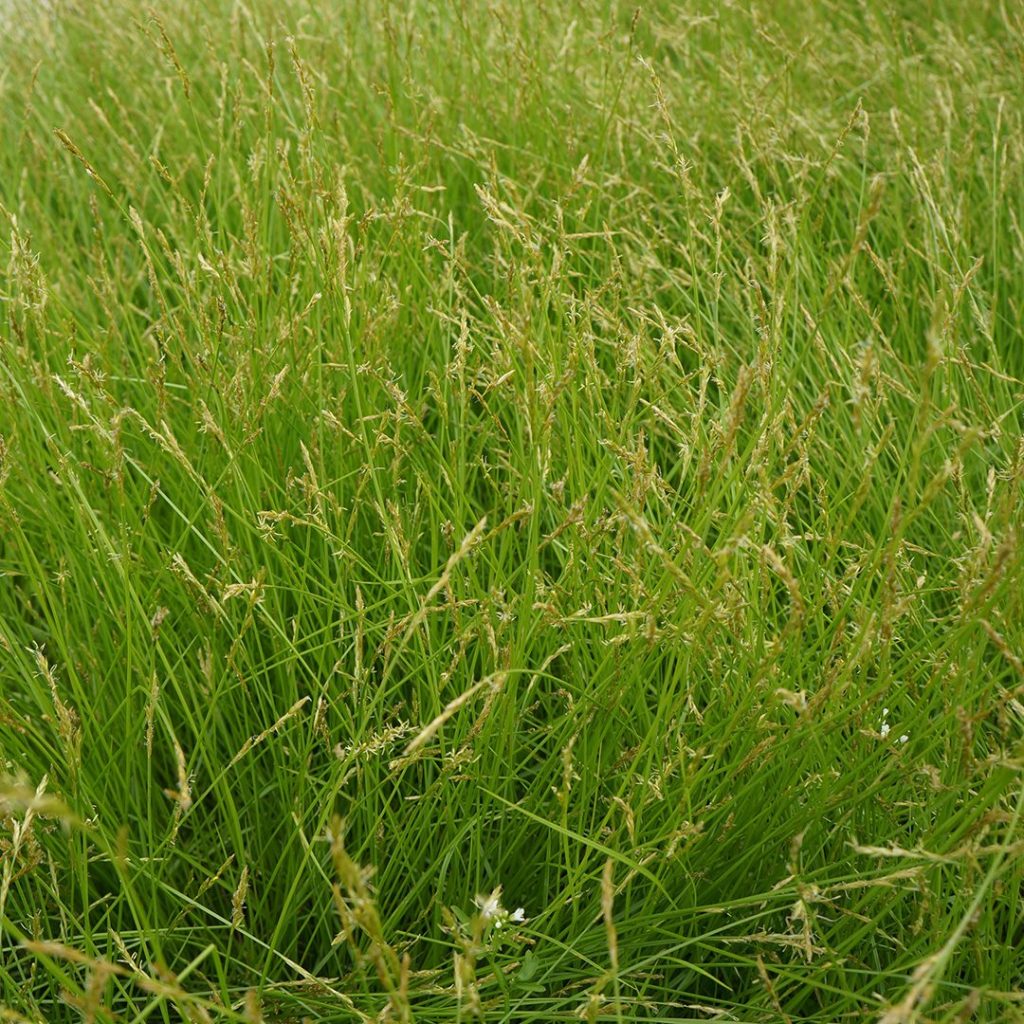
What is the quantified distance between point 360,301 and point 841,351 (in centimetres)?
78

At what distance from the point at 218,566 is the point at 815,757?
82 cm

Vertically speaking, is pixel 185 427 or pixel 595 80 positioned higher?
pixel 595 80

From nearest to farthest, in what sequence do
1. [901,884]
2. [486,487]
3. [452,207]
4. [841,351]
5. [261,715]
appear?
1. [901,884]
2. [261,715]
3. [841,351]
4. [486,487]
5. [452,207]

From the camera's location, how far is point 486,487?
6.93ft

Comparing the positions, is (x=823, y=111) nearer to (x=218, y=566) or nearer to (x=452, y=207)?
(x=452, y=207)

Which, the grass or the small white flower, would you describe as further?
the grass

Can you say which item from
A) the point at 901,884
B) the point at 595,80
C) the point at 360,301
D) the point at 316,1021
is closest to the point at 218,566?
the point at 360,301

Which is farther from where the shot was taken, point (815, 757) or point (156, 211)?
point (156, 211)

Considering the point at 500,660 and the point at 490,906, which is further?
the point at 500,660

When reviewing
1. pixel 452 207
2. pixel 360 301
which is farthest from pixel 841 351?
pixel 452 207

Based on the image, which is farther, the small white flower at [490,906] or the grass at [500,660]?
the grass at [500,660]

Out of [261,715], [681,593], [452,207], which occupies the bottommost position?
[261,715]

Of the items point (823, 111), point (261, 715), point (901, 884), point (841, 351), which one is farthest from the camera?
point (823, 111)

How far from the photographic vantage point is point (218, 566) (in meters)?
1.62
